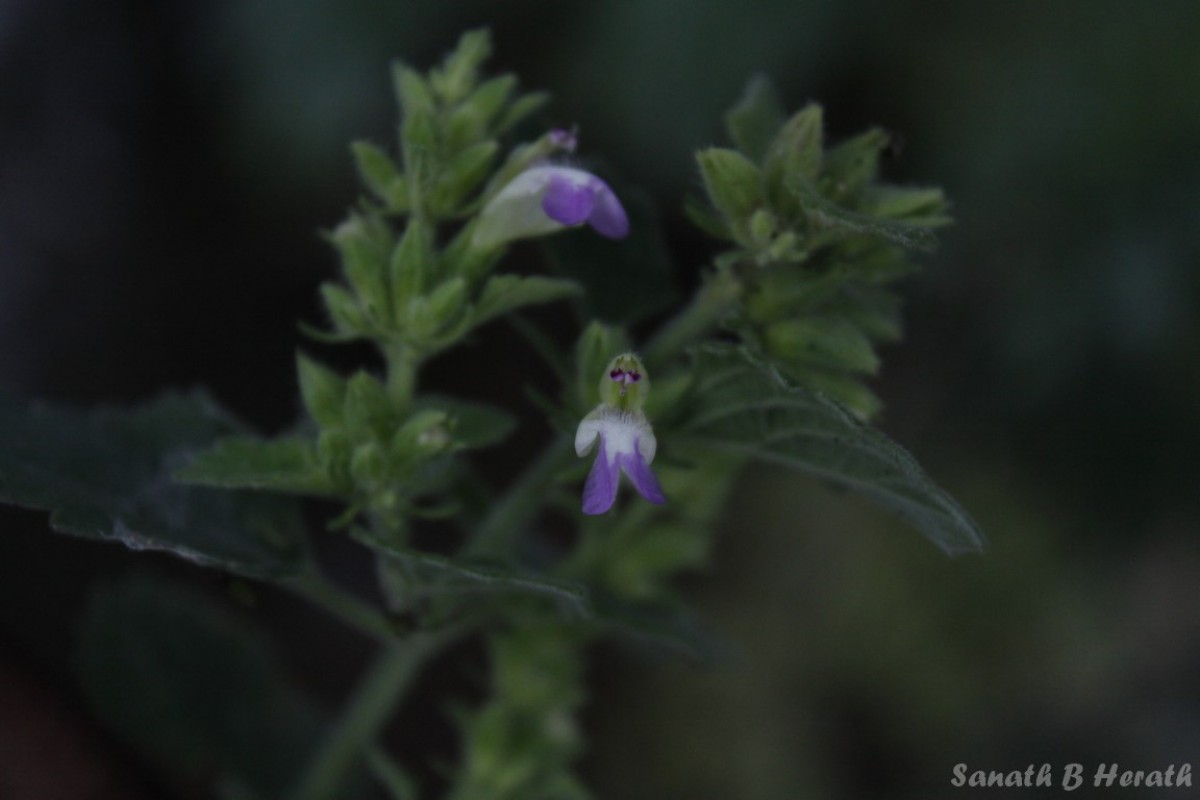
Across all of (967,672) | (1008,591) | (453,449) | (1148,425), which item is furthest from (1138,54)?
(453,449)

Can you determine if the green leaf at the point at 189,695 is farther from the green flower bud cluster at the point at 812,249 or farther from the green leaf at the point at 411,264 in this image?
the green flower bud cluster at the point at 812,249

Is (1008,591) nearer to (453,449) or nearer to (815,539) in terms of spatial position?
(815,539)

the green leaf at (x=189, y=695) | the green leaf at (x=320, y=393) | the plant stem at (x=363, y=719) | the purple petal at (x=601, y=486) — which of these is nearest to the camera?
the purple petal at (x=601, y=486)

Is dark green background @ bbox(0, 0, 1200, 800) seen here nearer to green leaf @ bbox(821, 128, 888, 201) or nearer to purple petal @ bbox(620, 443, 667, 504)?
green leaf @ bbox(821, 128, 888, 201)

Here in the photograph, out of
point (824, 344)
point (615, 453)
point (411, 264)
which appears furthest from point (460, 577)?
point (824, 344)

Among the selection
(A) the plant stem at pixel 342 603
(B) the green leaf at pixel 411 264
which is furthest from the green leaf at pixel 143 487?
(B) the green leaf at pixel 411 264

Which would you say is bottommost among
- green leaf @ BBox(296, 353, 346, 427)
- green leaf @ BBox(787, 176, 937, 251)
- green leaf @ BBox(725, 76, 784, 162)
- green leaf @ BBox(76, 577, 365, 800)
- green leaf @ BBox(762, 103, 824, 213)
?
green leaf @ BBox(76, 577, 365, 800)

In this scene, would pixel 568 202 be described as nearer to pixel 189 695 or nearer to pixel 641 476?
pixel 641 476

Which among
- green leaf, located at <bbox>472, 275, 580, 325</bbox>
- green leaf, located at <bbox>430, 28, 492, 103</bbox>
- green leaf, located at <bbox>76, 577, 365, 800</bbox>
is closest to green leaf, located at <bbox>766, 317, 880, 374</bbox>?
green leaf, located at <bbox>472, 275, 580, 325</bbox>
